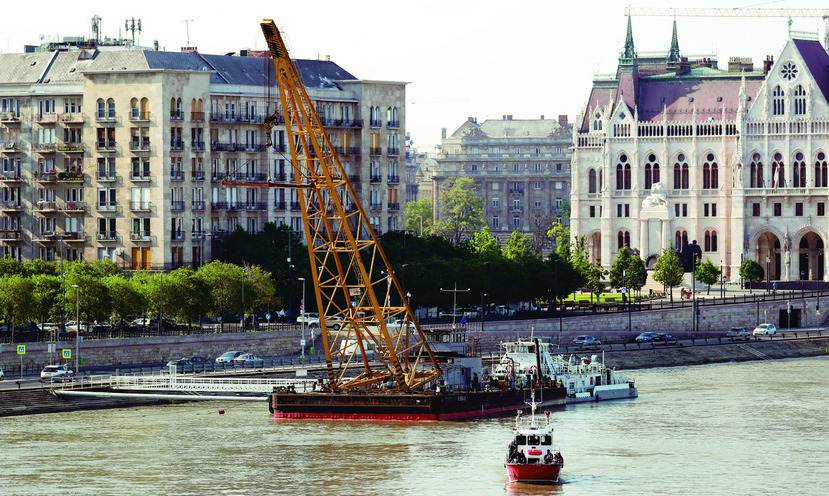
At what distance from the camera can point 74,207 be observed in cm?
17612

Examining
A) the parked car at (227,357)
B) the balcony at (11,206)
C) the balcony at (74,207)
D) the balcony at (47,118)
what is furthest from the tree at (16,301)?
the balcony at (11,206)

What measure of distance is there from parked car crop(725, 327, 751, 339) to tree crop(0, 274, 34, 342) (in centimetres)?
5512

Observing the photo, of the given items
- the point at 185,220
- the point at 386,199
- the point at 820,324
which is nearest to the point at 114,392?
the point at 185,220

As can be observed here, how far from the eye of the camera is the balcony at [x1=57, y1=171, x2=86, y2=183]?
575 feet

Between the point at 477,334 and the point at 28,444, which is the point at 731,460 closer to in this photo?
the point at 28,444

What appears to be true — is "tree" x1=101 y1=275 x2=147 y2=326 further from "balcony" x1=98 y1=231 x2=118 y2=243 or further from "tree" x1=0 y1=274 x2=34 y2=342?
"balcony" x1=98 y1=231 x2=118 y2=243

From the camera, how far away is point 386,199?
19075 centimetres

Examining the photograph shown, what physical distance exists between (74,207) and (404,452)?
70.0m

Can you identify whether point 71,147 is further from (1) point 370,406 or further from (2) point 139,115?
(1) point 370,406

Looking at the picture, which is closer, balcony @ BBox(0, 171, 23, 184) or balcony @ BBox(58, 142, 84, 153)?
balcony @ BBox(58, 142, 84, 153)

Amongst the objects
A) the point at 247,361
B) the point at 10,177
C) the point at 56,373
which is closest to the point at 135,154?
the point at 10,177

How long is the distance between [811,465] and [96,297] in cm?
5309

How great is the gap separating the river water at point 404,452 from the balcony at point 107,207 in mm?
46121

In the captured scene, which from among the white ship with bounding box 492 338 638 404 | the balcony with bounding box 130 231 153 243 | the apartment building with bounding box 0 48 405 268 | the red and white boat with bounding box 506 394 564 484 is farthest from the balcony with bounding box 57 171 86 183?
the red and white boat with bounding box 506 394 564 484
